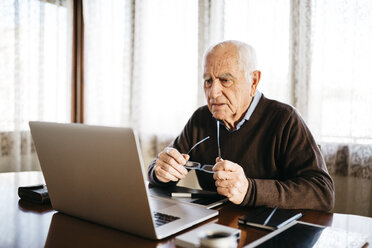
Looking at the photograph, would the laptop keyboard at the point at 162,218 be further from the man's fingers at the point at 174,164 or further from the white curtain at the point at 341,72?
the white curtain at the point at 341,72

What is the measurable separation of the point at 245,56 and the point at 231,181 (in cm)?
67

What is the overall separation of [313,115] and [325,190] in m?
1.24

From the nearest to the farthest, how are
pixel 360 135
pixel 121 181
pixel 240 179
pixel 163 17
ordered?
pixel 121 181
pixel 240 179
pixel 360 135
pixel 163 17

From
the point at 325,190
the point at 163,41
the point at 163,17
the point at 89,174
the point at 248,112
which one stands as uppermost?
the point at 163,17

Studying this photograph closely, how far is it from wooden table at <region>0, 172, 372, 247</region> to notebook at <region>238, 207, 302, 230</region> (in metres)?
0.02

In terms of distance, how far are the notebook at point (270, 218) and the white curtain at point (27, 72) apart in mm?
2718

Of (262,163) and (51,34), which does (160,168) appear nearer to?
(262,163)

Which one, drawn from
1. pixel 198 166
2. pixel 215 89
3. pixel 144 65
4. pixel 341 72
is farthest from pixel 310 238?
pixel 144 65

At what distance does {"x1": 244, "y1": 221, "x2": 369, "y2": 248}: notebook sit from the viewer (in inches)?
30.0

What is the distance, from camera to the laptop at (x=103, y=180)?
0.74 metres

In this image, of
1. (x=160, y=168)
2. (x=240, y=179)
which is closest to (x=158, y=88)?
(x=160, y=168)

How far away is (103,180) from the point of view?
81cm

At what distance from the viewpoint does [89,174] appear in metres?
0.83

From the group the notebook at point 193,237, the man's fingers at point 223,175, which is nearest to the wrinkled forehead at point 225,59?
the man's fingers at point 223,175
